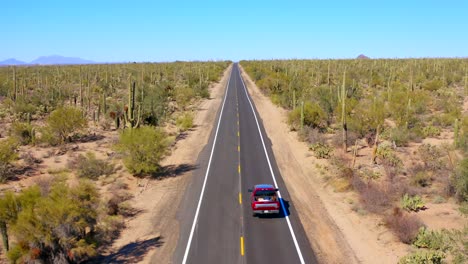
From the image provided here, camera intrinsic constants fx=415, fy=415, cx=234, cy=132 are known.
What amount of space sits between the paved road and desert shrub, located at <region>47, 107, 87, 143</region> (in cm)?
1141

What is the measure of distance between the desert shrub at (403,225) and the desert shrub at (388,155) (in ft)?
30.4

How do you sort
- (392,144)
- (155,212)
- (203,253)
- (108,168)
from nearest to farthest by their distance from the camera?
(203,253) → (155,212) → (108,168) → (392,144)

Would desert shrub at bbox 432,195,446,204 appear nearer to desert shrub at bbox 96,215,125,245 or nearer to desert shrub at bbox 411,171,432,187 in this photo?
desert shrub at bbox 411,171,432,187

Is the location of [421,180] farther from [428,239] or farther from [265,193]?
[265,193]

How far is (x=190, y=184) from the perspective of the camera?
2667cm

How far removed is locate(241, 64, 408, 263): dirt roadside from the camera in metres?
17.1

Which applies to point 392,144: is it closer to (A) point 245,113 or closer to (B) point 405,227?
(B) point 405,227

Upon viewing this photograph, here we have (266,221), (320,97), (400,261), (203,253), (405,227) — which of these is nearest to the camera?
(400,261)

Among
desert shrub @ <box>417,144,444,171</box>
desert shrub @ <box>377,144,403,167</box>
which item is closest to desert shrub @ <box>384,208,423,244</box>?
desert shrub @ <box>417,144,444,171</box>

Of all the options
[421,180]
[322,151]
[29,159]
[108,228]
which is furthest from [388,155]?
[29,159]

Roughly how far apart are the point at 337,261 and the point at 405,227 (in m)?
4.19

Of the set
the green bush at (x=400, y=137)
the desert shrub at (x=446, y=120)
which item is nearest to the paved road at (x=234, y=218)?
the green bush at (x=400, y=137)

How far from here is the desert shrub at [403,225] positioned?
17984 mm

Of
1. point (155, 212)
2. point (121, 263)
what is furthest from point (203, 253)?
point (155, 212)
